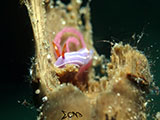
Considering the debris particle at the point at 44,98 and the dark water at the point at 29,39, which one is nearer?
the debris particle at the point at 44,98

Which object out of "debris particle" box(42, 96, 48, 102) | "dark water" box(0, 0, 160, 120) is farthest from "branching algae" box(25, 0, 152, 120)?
"dark water" box(0, 0, 160, 120)

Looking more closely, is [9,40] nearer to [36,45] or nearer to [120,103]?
[36,45]

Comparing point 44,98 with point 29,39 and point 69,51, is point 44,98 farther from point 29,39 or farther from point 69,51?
point 69,51

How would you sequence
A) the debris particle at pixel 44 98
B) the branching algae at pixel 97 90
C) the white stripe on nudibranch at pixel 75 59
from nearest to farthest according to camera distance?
the branching algae at pixel 97 90 → the debris particle at pixel 44 98 → the white stripe on nudibranch at pixel 75 59

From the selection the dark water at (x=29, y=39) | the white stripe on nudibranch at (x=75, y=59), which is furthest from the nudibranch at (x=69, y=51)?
the dark water at (x=29, y=39)

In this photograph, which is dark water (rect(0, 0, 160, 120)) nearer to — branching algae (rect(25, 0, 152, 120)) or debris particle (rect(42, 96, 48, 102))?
branching algae (rect(25, 0, 152, 120))

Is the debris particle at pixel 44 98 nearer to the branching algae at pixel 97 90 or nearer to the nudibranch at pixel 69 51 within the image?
the branching algae at pixel 97 90
